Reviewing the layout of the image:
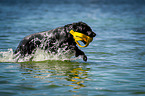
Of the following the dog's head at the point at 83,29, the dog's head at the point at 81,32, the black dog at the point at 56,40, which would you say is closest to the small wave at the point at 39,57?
the black dog at the point at 56,40

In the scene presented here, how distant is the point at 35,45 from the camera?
9.55 metres

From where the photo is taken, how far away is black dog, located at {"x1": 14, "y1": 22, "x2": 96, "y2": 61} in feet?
30.9

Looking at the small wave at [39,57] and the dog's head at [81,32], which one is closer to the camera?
the dog's head at [81,32]

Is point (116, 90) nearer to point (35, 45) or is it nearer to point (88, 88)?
point (88, 88)

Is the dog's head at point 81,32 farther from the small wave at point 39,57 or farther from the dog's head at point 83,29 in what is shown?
the small wave at point 39,57

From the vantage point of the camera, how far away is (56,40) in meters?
9.54

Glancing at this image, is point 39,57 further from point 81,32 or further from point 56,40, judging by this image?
point 81,32

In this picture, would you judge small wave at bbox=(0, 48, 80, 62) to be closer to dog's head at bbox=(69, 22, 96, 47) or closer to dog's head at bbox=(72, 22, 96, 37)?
dog's head at bbox=(69, 22, 96, 47)

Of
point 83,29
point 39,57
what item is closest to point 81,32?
point 83,29

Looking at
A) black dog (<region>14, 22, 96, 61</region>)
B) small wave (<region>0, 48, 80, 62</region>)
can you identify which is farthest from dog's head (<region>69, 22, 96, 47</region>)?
small wave (<region>0, 48, 80, 62</region>)

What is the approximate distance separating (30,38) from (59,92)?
328 cm

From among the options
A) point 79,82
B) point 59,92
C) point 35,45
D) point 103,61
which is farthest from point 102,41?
point 59,92

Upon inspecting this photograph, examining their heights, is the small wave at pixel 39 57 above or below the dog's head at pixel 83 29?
below

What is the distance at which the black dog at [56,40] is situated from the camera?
370 inches
